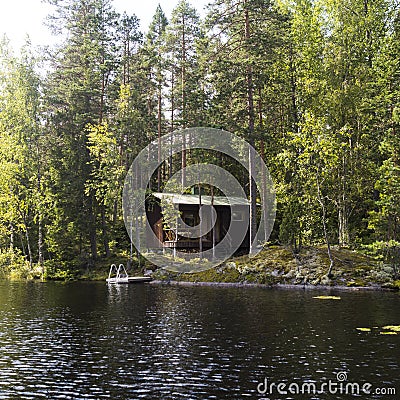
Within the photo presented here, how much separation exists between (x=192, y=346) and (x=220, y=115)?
24465mm

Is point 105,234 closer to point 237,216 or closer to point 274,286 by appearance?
point 237,216

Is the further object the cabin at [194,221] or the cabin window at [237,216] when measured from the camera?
the cabin window at [237,216]

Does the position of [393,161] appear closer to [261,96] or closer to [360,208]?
[360,208]

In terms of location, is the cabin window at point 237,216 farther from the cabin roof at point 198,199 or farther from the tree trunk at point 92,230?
the tree trunk at point 92,230

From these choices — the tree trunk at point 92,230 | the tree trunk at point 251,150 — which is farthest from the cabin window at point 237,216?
the tree trunk at point 92,230

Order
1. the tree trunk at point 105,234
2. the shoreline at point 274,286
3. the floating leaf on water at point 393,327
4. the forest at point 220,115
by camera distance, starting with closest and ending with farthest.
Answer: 1. the floating leaf on water at point 393,327
2. the shoreline at point 274,286
3. the forest at point 220,115
4. the tree trunk at point 105,234

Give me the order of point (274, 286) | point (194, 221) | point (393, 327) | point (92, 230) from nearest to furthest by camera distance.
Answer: point (393, 327), point (274, 286), point (194, 221), point (92, 230)

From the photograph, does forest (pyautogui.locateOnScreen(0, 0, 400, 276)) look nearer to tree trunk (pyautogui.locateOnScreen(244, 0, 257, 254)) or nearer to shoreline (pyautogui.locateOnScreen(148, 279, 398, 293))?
tree trunk (pyautogui.locateOnScreen(244, 0, 257, 254))

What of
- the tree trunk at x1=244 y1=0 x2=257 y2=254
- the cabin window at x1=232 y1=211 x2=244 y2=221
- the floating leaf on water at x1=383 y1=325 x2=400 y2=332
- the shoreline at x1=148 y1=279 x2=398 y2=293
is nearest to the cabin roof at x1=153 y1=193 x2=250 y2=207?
the cabin window at x1=232 y1=211 x2=244 y2=221

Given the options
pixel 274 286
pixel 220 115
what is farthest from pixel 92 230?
pixel 274 286

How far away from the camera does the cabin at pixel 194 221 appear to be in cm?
4172

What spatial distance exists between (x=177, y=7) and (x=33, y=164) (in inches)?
760

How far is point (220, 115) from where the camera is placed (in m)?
38.4

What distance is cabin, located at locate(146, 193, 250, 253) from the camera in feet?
137
